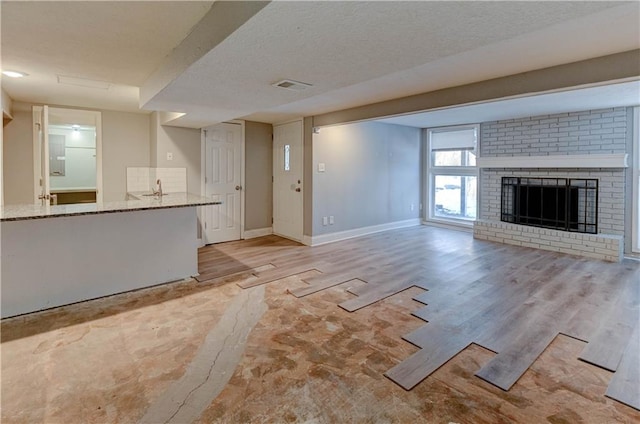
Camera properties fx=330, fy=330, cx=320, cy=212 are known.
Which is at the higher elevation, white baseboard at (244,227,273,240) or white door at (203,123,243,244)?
white door at (203,123,243,244)

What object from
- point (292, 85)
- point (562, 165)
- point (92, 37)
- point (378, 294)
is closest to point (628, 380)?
point (378, 294)

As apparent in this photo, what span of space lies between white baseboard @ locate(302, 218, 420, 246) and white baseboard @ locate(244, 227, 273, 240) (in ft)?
3.21

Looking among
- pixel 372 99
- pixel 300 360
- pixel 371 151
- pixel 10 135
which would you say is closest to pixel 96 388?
pixel 300 360

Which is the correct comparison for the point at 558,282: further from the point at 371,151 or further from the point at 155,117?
the point at 155,117

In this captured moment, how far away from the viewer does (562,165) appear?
5.07 m

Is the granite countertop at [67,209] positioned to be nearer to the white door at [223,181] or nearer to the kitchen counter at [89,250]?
the kitchen counter at [89,250]

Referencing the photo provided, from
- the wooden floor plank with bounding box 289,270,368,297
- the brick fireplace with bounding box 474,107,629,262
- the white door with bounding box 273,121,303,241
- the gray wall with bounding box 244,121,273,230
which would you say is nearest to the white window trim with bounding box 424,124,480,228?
the brick fireplace with bounding box 474,107,629,262

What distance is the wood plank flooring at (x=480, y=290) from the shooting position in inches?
88.9

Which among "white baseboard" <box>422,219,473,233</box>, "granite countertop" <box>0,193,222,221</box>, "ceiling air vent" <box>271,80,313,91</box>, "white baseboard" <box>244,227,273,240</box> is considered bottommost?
"white baseboard" <box>244,227,273,240</box>

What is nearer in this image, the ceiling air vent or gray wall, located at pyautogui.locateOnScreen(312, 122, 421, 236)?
the ceiling air vent

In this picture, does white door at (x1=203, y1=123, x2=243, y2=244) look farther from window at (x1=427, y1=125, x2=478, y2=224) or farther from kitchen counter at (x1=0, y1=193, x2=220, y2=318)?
window at (x1=427, y1=125, x2=478, y2=224)

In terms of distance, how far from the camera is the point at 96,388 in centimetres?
193

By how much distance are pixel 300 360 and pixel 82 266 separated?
7.79ft

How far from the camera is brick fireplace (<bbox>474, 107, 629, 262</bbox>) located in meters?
4.69
